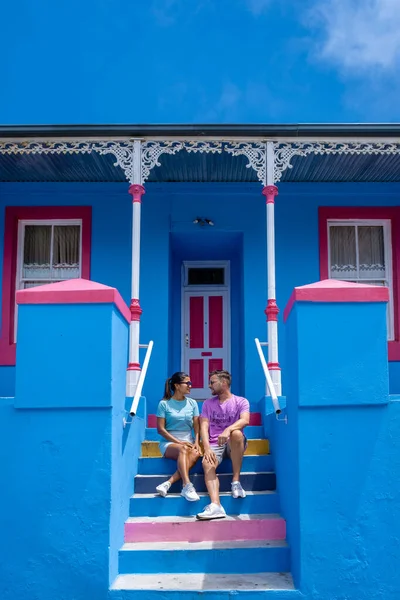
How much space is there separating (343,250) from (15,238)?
176 inches

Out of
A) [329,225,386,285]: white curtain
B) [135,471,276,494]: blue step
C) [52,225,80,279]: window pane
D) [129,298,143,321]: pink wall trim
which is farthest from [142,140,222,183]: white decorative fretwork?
[135,471,276,494]: blue step

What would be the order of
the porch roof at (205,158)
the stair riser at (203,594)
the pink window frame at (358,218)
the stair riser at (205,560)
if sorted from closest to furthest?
1. the stair riser at (203,594)
2. the stair riser at (205,560)
3. the porch roof at (205,158)
4. the pink window frame at (358,218)

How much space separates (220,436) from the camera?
6.39 meters

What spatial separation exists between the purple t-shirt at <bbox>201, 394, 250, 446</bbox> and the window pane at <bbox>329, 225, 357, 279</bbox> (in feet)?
12.1

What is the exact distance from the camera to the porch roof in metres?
8.44

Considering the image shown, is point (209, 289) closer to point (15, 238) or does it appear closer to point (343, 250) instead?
point (343, 250)

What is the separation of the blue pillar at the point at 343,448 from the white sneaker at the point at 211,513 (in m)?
0.69

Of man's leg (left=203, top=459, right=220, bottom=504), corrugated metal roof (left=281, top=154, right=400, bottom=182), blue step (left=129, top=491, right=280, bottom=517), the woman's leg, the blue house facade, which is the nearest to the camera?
man's leg (left=203, top=459, right=220, bottom=504)

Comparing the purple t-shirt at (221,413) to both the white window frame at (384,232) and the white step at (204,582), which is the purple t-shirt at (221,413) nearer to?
the white step at (204,582)

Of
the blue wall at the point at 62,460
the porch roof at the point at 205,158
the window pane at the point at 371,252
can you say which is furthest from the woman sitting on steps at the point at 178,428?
the window pane at the point at 371,252

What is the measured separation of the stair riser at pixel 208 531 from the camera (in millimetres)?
5902

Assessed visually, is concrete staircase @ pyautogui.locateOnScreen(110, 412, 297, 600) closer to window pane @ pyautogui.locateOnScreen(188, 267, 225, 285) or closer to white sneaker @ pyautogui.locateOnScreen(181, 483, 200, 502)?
white sneaker @ pyautogui.locateOnScreen(181, 483, 200, 502)

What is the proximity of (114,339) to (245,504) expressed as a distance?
6.13 ft

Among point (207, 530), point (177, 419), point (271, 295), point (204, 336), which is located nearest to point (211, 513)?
point (207, 530)
